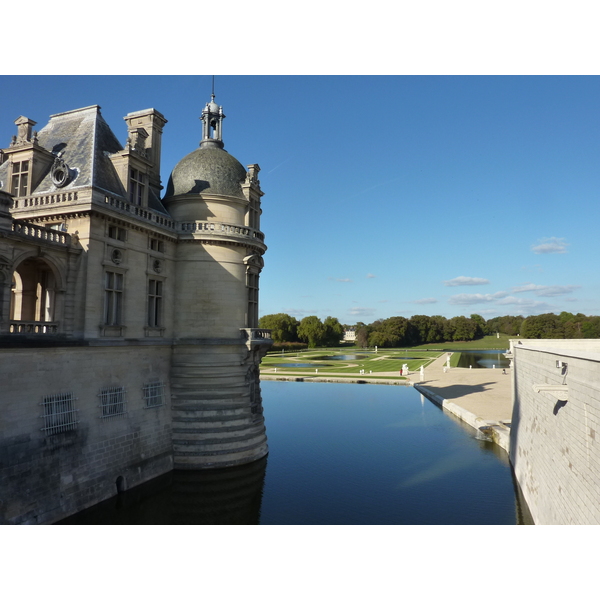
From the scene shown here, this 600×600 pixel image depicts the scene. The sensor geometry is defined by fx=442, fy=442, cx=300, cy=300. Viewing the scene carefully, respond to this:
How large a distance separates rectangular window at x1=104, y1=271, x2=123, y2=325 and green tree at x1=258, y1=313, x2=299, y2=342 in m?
92.9

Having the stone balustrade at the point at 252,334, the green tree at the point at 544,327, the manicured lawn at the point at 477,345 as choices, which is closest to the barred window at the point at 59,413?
the stone balustrade at the point at 252,334

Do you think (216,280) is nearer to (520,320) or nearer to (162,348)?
(162,348)

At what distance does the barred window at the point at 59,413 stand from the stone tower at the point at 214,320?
265 inches

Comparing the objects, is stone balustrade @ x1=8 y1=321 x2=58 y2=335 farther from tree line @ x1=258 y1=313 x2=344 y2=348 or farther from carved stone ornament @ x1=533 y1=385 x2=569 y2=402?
tree line @ x1=258 y1=313 x2=344 y2=348

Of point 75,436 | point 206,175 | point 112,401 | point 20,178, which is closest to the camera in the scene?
point 75,436

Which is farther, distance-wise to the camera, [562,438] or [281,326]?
[281,326]

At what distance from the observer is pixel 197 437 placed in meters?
23.1

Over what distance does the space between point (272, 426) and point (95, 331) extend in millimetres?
17266

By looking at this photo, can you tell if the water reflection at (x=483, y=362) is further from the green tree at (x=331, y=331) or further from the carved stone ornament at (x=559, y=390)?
the carved stone ornament at (x=559, y=390)

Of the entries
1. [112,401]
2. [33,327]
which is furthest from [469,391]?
[33,327]

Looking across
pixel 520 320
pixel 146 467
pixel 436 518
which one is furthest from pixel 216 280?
pixel 520 320

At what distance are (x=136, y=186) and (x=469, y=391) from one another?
39.2 m

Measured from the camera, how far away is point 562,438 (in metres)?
14.6

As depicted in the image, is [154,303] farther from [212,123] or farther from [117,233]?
[212,123]
